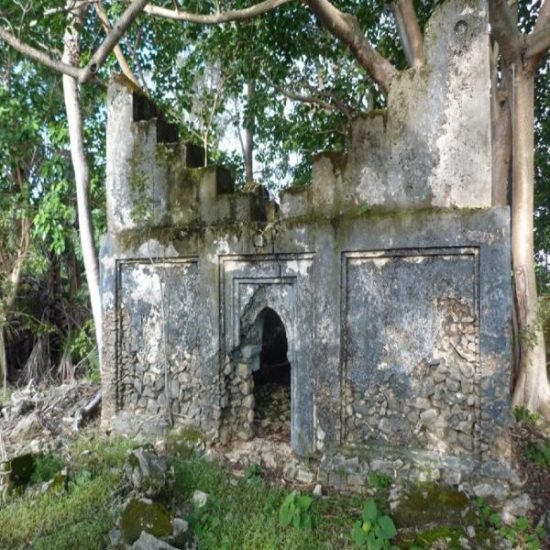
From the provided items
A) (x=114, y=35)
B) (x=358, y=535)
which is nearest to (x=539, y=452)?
(x=358, y=535)

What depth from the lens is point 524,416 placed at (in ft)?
16.2

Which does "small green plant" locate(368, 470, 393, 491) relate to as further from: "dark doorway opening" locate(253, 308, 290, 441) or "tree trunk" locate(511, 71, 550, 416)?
"tree trunk" locate(511, 71, 550, 416)

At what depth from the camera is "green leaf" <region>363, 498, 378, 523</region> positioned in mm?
3469

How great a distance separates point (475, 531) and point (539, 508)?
0.76 metres

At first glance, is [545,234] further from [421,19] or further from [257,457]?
[257,457]

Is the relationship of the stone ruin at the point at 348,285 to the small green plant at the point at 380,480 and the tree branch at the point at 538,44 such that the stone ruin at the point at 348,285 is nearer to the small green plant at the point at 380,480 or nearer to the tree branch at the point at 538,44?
the small green plant at the point at 380,480

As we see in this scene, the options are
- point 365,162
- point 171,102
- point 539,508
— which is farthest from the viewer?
point 171,102

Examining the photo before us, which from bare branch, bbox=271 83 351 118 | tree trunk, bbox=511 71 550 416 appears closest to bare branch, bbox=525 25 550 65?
tree trunk, bbox=511 71 550 416

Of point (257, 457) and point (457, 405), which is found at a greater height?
point (457, 405)

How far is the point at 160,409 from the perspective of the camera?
5.13m

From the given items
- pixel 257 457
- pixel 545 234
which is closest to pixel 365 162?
pixel 257 457

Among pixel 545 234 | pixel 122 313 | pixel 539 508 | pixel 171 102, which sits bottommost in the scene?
pixel 539 508

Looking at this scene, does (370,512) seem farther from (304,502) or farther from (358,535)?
(304,502)

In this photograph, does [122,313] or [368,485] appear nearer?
[368,485]
